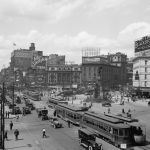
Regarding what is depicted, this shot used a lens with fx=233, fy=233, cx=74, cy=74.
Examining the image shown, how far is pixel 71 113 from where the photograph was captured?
40750mm

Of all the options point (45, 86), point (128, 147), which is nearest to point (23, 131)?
point (128, 147)

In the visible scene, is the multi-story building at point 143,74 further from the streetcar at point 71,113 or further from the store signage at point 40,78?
the store signage at point 40,78

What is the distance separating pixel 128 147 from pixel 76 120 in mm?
14105

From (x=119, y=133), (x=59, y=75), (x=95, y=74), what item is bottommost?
(x=119, y=133)

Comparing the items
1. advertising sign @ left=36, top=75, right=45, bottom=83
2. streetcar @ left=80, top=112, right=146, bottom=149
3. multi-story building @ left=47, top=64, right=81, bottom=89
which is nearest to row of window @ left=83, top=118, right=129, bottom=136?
streetcar @ left=80, top=112, right=146, bottom=149

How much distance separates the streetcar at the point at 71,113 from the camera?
38219 mm

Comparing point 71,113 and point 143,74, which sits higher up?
point 143,74

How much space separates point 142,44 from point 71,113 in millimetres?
67497

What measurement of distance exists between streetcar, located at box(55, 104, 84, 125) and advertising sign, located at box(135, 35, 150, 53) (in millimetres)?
60074

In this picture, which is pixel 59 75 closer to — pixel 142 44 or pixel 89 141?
pixel 142 44

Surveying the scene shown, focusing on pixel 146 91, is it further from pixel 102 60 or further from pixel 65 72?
pixel 65 72

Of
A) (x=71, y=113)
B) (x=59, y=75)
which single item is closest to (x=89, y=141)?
(x=71, y=113)

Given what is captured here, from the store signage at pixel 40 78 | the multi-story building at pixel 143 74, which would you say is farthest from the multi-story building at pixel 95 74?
the multi-story building at pixel 143 74

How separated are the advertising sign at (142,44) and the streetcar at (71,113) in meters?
60.1
